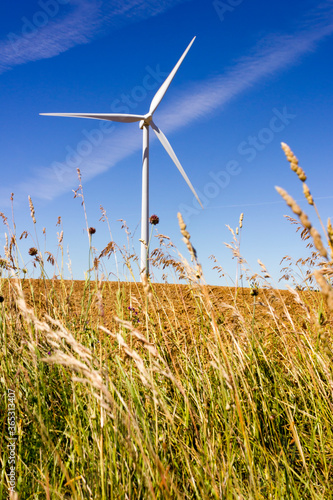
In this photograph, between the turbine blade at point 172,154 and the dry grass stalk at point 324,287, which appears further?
the turbine blade at point 172,154

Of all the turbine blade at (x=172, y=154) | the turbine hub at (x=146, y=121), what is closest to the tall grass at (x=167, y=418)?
the turbine blade at (x=172, y=154)

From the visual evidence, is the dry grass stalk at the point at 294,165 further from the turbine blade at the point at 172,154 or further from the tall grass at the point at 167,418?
the turbine blade at the point at 172,154

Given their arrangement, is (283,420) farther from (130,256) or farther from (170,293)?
(170,293)

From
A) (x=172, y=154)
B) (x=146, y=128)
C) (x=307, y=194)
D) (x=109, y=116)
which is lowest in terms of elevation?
(x=307, y=194)

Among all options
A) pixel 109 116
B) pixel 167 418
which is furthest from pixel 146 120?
pixel 167 418

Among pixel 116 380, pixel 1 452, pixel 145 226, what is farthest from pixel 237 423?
pixel 145 226

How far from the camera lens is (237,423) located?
2.27 meters

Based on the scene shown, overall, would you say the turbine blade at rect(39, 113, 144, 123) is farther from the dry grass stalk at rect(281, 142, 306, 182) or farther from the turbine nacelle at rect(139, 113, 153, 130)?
the dry grass stalk at rect(281, 142, 306, 182)

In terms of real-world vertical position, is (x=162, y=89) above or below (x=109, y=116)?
above

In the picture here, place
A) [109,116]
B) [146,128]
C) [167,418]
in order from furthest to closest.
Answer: [146,128]
[109,116]
[167,418]

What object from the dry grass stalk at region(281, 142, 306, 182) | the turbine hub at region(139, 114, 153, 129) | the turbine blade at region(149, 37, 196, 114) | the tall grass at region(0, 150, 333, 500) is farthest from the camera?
the turbine hub at region(139, 114, 153, 129)

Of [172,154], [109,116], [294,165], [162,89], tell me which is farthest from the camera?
[162,89]

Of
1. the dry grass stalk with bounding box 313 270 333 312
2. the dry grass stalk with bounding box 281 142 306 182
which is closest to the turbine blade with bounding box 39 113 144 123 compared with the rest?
the dry grass stalk with bounding box 281 142 306 182

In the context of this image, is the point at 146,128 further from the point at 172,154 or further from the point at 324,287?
the point at 324,287
